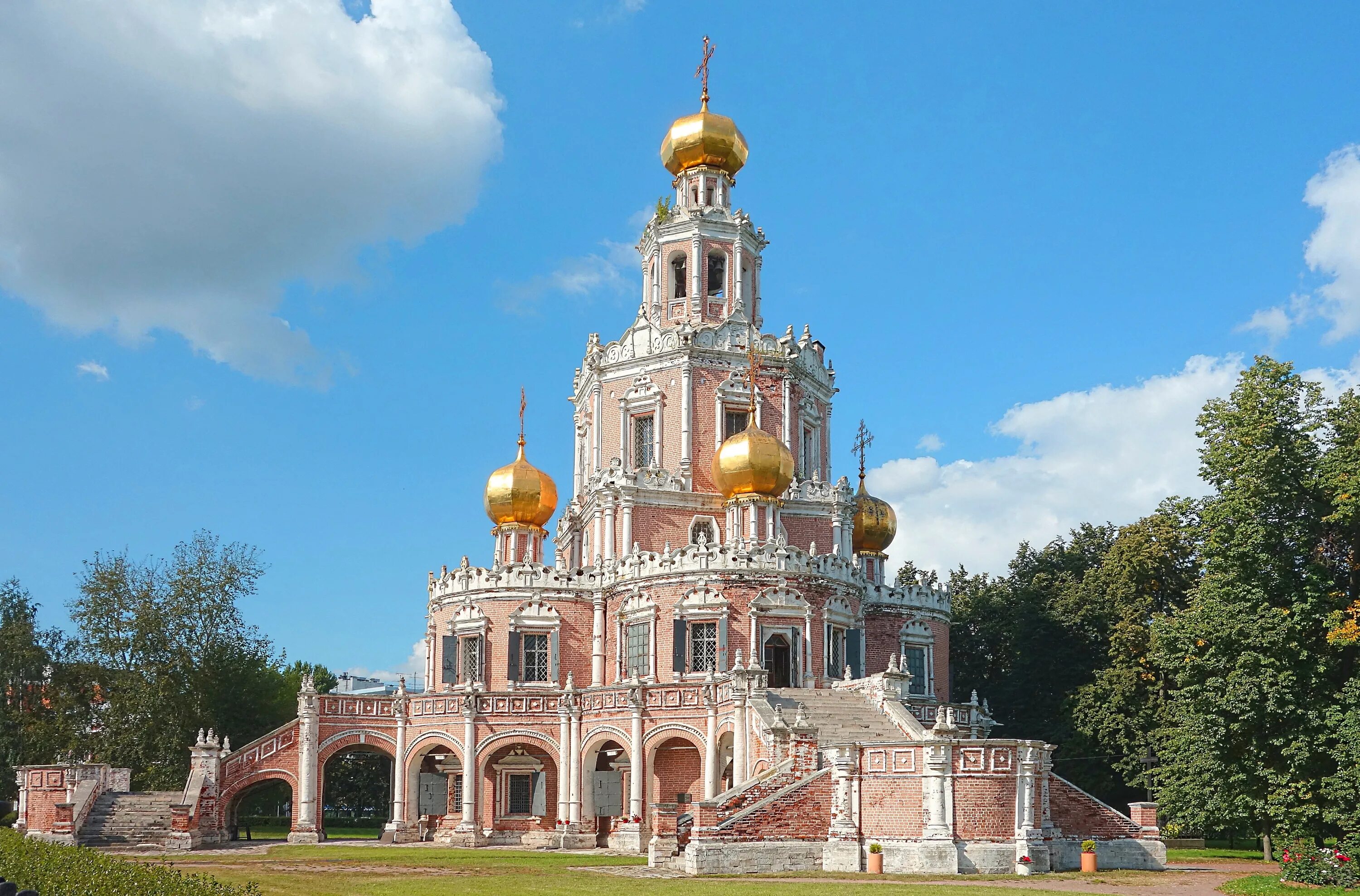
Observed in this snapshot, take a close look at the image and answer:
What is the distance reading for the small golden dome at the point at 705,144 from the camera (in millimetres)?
54312

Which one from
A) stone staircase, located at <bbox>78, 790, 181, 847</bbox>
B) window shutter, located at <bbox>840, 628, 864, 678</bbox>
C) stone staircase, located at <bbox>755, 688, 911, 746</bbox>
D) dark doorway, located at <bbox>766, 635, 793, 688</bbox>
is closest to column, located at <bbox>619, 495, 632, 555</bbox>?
dark doorway, located at <bbox>766, 635, 793, 688</bbox>

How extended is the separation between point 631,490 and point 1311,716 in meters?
23.4

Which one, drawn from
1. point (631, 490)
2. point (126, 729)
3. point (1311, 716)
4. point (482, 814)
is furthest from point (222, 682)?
point (1311, 716)

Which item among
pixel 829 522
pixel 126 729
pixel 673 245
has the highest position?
pixel 673 245

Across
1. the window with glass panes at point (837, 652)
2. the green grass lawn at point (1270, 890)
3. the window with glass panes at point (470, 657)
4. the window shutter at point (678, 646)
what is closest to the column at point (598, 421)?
the window with glass panes at point (470, 657)

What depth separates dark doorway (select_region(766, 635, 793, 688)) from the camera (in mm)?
44438

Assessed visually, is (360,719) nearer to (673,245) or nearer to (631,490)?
(631,490)

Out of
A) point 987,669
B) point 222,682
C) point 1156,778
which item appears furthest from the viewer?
point 987,669

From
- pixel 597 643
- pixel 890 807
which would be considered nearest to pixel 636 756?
pixel 597 643

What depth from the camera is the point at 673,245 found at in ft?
176

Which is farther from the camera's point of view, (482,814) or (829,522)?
(829,522)

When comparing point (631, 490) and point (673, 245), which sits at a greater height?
point (673, 245)

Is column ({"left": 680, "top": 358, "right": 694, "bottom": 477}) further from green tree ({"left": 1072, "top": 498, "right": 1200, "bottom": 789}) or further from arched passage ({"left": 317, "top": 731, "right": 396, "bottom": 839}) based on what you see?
arched passage ({"left": 317, "top": 731, "right": 396, "bottom": 839})

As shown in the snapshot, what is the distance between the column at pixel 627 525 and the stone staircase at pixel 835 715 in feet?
31.4
